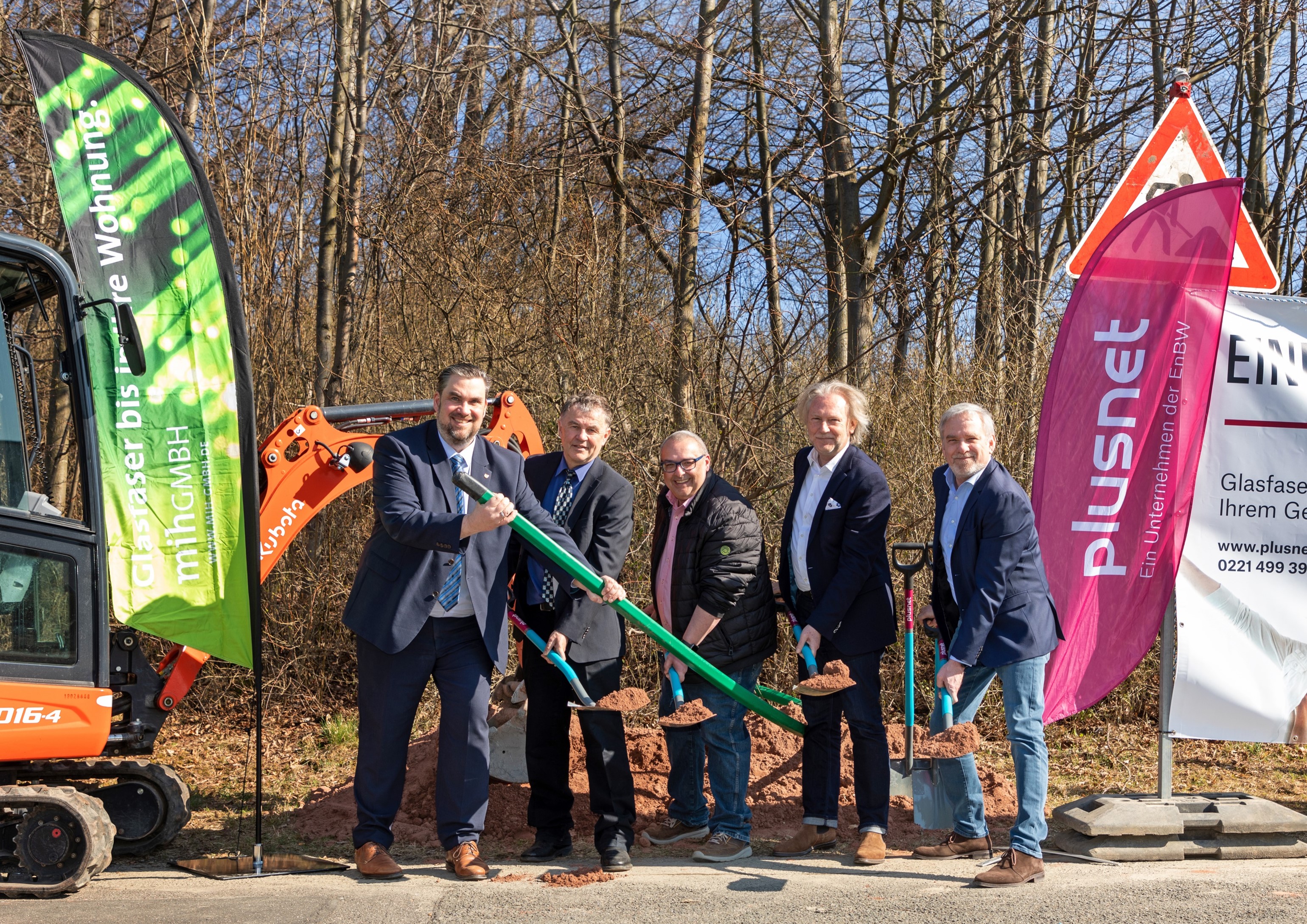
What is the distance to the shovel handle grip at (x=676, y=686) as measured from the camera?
17.3 ft

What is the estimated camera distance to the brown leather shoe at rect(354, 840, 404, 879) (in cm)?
484

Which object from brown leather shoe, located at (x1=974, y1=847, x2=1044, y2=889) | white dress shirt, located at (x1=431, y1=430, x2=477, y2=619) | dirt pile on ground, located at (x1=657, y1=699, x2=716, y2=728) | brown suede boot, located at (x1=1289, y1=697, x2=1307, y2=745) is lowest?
brown leather shoe, located at (x1=974, y1=847, x2=1044, y2=889)

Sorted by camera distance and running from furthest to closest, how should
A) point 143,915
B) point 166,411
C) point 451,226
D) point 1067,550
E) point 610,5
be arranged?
point 610,5
point 451,226
point 1067,550
point 166,411
point 143,915

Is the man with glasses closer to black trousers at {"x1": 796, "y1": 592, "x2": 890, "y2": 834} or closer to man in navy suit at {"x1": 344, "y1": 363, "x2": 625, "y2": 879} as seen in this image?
black trousers at {"x1": 796, "y1": 592, "x2": 890, "y2": 834}

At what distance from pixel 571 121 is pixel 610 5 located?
1569 millimetres

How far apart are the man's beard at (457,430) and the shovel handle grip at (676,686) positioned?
139 cm

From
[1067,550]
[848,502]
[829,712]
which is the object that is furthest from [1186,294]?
[829,712]

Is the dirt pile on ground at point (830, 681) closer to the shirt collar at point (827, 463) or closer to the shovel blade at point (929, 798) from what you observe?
the shovel blade at point (929, 798)

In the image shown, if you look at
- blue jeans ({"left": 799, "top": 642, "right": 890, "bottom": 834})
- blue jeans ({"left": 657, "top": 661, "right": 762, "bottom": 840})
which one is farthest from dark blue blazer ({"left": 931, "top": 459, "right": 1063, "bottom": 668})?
blue jeans ({"left": 657, "top": 661, "right": 762, "bottom": 840})

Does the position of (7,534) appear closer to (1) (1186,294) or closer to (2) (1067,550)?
(2) (1067,550)

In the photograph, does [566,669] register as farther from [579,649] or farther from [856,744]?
[856,744]

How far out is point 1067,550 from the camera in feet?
17.5

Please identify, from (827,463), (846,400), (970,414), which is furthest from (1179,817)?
(846,400)

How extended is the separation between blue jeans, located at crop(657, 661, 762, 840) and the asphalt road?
26 cm
